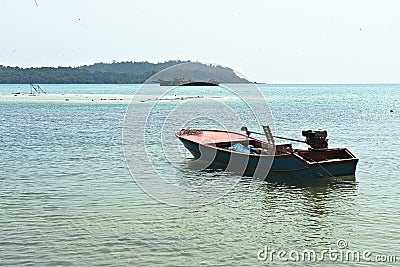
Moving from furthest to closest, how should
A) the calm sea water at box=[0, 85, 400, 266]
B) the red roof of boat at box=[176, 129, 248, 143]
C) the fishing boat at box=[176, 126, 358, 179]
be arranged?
the red roof of boat at box=[176, 129, 248, 143], the fishing boat at box=[176, 126, 358, 179], the calm sea water at box=[0, 85, 400, 266]

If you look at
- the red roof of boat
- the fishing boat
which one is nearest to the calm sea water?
→ the fishing boat

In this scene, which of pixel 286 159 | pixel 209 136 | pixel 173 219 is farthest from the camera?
pixel 209 136

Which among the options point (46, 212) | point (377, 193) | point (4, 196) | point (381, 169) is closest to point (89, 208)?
point (46, 212)

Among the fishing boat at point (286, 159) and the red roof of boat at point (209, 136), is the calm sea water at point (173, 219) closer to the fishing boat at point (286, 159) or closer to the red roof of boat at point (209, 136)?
the fishing boat at point (286, 159)

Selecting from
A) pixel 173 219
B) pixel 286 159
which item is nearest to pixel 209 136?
pixel 286 159

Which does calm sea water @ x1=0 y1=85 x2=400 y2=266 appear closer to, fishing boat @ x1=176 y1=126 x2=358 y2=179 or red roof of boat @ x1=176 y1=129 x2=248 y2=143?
fishing boat @ x1=176 y1=126 x2=358 y2=179

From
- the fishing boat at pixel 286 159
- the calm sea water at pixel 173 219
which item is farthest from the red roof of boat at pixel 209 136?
the calm sea water at pixel 173 219

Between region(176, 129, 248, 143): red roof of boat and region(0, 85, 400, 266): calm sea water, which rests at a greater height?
region(176, 129, 248, 143): red roof of boat

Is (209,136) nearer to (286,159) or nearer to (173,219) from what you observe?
(286,159)

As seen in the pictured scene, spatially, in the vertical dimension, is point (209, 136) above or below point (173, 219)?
above

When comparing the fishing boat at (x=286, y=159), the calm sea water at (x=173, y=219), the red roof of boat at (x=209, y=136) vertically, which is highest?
the red roof of boat at (x=209, y=136)

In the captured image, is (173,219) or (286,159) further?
(286,159)

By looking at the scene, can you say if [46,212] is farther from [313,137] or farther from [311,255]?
[313,137]

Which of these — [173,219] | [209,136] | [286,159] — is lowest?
[173,219]
